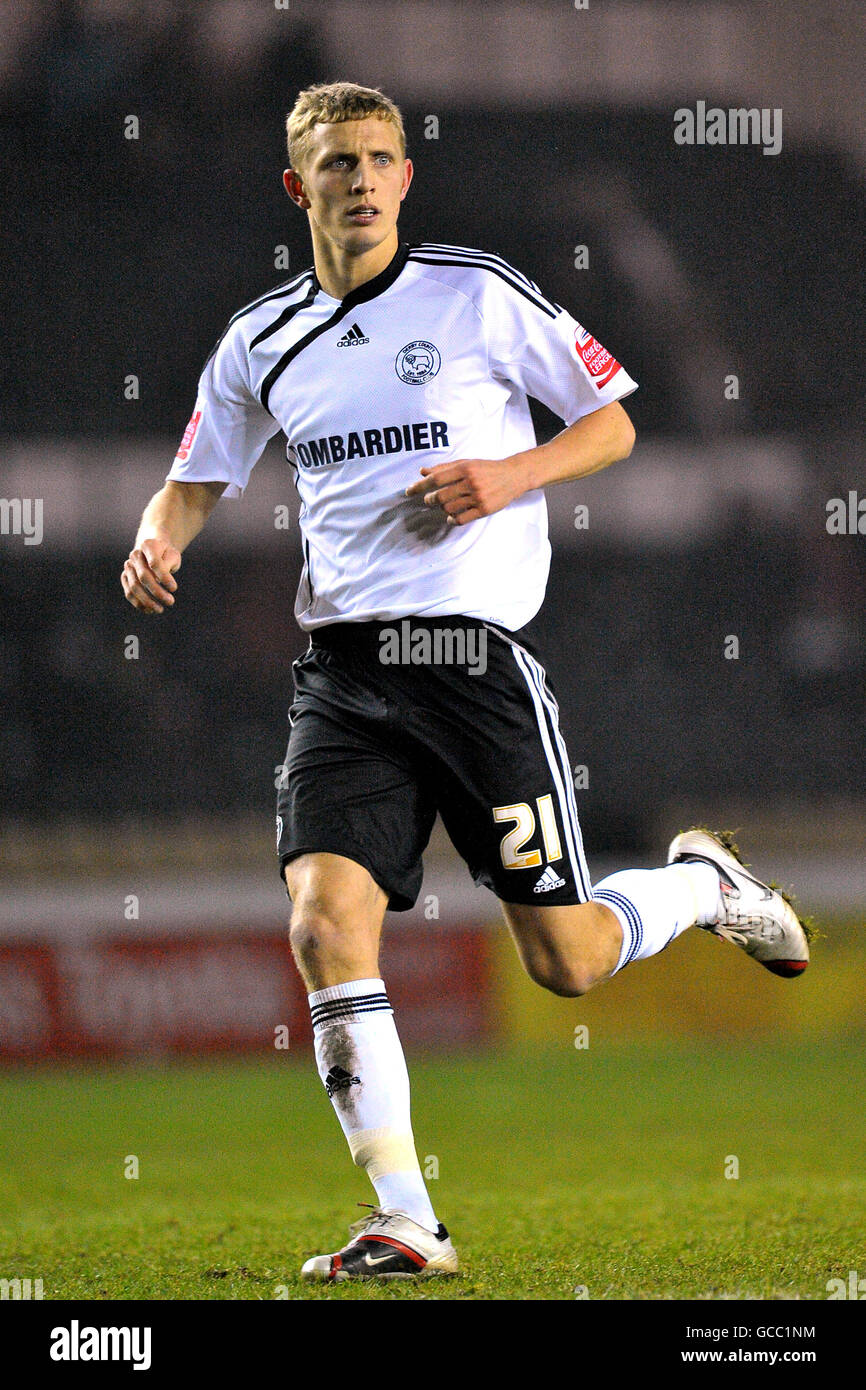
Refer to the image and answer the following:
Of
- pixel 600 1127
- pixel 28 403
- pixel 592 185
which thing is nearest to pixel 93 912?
pixel 600 1127

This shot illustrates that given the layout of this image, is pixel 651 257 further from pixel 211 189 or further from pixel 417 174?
pixel 211 189

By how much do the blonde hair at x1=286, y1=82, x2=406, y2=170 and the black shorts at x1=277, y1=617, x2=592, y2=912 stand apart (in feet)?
3.58

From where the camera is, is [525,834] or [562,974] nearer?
[525,834]

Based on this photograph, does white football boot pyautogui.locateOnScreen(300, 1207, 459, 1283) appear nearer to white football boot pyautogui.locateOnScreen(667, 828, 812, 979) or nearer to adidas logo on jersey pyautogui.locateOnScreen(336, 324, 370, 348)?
white football boot pyautogui.locateOnScreen(667, 828, 812, 979)

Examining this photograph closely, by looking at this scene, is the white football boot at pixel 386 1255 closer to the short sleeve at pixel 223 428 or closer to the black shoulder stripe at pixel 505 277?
the short sleeve at pixel 223 428

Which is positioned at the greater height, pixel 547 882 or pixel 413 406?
pixel 413 406

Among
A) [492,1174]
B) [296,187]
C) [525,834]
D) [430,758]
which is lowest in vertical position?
[492,1174]

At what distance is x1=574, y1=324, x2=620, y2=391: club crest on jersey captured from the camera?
3695 mm

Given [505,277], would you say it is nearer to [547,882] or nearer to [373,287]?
[373,287]

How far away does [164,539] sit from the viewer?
148 inches

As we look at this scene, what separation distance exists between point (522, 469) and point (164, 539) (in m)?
0.87

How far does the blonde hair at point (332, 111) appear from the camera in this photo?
3570mm

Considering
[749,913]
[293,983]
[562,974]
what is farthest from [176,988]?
[562,974]

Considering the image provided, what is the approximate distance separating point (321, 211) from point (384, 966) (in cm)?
592
